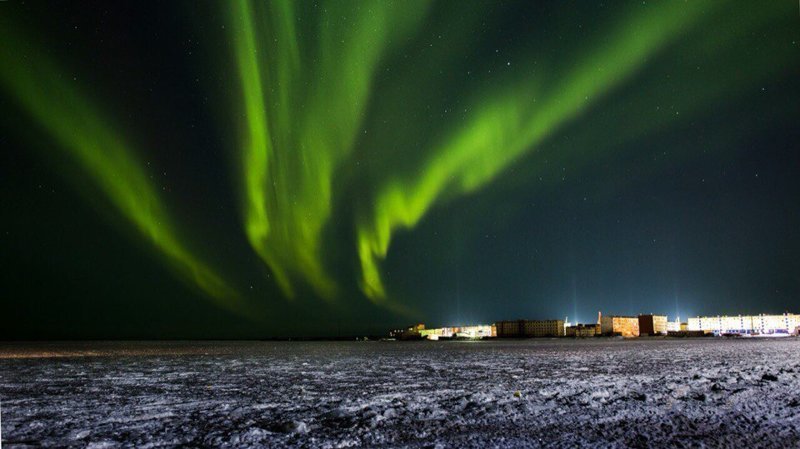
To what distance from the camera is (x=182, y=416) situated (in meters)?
8.97

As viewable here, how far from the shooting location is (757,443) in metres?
6.28

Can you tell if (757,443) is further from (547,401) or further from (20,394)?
(20,394)

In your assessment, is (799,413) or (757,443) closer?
(757,443)

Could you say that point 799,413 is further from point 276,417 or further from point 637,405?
point 276,417

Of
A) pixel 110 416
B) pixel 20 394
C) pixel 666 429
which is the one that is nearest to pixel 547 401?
pixel 666 429

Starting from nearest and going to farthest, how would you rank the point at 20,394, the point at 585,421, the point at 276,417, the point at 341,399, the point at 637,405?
the point at 585,421 < the point at 276,417 < the point at 637,405 < the point at 341,399 < the point at 20,394

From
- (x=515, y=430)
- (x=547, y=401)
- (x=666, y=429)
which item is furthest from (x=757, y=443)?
(x=547, y=401)

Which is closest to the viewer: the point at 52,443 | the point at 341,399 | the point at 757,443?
the point at 757,443

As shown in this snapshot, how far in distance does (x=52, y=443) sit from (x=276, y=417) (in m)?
3.07

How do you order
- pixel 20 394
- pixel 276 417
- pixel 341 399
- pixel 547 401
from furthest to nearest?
pixel 20 394 → pixel 341 399 → pixel 547 401 → pixel 276 417

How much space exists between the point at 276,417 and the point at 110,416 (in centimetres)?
285

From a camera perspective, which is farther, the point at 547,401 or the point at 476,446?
the point at 547,401

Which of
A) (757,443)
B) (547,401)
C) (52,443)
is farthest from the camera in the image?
(547,401)

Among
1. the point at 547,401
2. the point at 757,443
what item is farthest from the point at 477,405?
the point at 757,443
